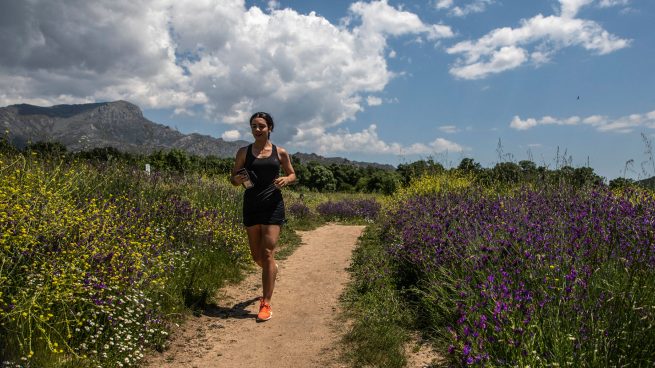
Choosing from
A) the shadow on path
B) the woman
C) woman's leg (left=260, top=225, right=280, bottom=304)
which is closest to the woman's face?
the woman

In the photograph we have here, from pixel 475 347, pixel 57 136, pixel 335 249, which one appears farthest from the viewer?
pixel 335 249

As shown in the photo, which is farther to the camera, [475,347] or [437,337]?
[437,337]

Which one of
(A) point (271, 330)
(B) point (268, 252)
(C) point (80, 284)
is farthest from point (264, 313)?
(C) point (80, 284)

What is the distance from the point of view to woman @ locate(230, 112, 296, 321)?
529 centimetres

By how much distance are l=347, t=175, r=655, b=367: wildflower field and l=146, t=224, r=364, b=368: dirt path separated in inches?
17.5

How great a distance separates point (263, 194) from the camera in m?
5.29

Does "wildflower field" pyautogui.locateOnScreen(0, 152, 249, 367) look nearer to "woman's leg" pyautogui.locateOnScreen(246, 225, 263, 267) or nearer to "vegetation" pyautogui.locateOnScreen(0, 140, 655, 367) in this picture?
"vegetation" pyautogui.locateOnScreen(0, 140, 655, 367)

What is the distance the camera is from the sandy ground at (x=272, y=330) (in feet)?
13.7

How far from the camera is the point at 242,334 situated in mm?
4883

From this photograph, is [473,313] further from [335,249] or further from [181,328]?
[335,249]

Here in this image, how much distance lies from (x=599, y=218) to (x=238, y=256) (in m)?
5.88

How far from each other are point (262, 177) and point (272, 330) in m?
1.92

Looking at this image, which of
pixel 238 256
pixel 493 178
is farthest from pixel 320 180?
pixel 238 256

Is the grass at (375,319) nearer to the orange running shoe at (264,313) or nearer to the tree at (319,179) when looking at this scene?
the orange running shoe at (264,313)
